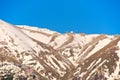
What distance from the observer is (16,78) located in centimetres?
7050

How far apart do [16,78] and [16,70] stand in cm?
195

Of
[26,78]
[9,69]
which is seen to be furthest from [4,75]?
[26,78]

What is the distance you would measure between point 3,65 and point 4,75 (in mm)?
3749

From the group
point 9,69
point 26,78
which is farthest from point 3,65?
point 26,78

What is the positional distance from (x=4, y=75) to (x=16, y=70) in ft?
11.4

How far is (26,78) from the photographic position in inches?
3142

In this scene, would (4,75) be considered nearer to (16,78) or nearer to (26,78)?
(16,78)

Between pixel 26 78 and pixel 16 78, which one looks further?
pixel 26 78

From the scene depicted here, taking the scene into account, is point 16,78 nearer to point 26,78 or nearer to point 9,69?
point 9,69

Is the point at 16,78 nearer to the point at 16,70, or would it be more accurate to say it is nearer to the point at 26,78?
the point at 16,70

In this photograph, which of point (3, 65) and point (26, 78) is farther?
point (26, 78)

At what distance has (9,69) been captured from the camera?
70.8 m

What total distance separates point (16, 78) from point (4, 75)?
2741mm

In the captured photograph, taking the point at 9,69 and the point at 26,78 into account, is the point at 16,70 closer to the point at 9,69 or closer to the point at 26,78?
the point at 9,69
